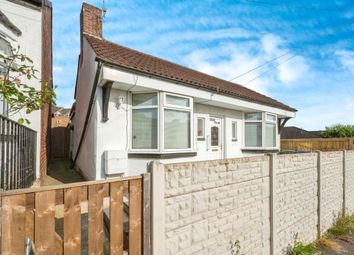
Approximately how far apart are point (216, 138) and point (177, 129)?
3.65 meters

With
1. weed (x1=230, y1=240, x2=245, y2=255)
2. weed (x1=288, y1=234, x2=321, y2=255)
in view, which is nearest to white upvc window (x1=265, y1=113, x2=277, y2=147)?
weed (x1=288, y1=234, x2=321, y2=255)

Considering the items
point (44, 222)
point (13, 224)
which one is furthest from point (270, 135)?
point (13, 224)

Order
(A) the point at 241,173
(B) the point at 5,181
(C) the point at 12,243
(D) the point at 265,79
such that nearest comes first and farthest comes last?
(C) the point at 12,243, (B) the point at 5,181, (A) the point at 241,173, (D) the point at 265,79

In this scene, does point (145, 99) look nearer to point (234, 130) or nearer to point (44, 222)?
point (44, 222)

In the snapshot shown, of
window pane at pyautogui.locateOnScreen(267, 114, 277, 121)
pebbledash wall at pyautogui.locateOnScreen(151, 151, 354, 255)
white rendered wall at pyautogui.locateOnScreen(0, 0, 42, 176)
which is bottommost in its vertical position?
pebbledash wall at pyautogui.locateOnScreen(151, 151, 354, 255)

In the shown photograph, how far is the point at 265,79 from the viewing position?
19.1m

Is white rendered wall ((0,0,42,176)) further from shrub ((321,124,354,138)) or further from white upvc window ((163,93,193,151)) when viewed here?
shrub ((321,124,354,138))

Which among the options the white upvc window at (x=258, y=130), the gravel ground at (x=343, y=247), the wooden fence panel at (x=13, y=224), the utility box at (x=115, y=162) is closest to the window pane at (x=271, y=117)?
the white upvc window at (x=258, y=130)

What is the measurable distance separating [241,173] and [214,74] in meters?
12.9

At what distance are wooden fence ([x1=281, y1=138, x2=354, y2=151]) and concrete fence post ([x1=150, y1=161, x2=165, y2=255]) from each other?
55.0ft

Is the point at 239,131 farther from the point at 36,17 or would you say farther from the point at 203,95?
the point at 36,17

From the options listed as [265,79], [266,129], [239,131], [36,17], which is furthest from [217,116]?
[265,79]

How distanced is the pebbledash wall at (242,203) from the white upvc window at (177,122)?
340cm

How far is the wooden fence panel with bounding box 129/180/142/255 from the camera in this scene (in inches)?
96.7
